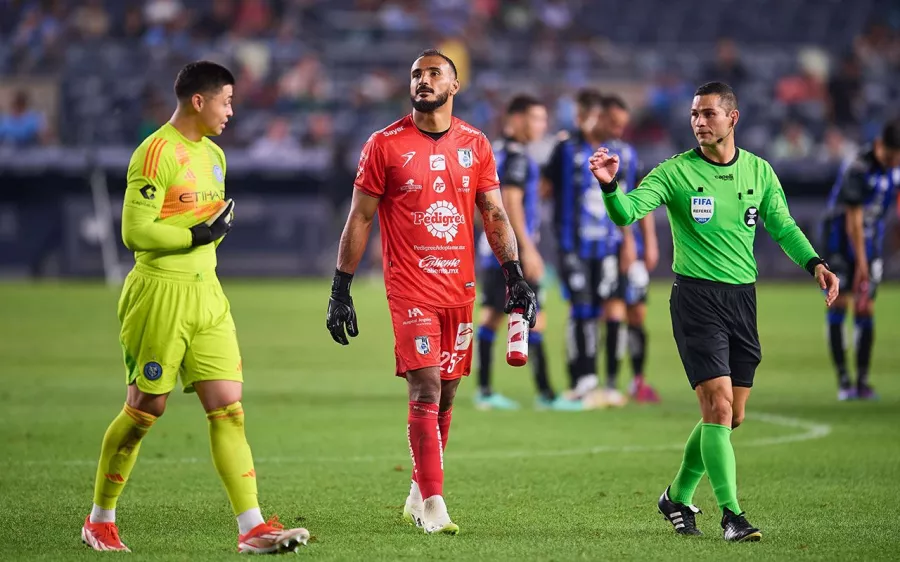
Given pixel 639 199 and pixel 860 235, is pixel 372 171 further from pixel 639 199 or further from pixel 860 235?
pixel 860 235

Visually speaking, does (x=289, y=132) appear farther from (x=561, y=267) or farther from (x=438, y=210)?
(x=438, y=210)

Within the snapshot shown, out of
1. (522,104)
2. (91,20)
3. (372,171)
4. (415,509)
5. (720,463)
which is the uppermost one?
(91,20)

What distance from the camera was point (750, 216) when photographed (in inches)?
293

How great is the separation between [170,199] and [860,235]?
8079 mm

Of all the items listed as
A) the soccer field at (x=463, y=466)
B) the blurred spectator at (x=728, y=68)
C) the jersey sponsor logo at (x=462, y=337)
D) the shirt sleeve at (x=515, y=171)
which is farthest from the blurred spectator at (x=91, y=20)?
the jersey sponsor logo at (x=462, y=337)

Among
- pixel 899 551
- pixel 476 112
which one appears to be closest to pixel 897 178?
pixel 899 551

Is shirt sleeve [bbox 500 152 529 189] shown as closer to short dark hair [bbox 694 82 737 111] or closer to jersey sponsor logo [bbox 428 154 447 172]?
jersey sponsor logo [bbox 428 154 447 172]

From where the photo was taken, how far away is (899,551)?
680cm

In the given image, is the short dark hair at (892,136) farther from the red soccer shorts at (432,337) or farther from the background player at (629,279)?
the red soccer shorts at (432,337)

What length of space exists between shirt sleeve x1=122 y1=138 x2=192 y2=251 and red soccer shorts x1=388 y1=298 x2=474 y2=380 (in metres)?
1.30

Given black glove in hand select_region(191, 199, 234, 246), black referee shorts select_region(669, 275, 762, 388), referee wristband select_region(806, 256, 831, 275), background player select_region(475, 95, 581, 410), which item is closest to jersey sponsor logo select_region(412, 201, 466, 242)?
black glove in hand select_region(191, 199, 234, 246)

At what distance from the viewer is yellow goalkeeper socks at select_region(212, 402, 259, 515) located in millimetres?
6680

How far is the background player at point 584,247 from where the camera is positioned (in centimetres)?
1297

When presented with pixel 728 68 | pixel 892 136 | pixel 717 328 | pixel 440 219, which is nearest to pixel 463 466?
pixel 440 219
